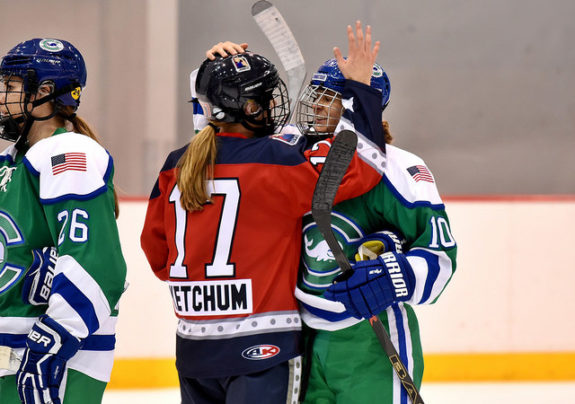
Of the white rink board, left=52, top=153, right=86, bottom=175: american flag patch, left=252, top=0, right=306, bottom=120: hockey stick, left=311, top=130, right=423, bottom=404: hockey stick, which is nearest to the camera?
left=311, top=130, right=423, bottom=404: hockey stick

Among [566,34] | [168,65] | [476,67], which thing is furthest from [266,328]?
[566,34]

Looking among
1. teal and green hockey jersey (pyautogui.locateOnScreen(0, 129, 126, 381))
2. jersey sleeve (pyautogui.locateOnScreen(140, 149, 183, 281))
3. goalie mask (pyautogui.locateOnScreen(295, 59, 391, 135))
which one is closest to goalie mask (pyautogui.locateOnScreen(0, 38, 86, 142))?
teal and green hockey jersey (pyautogui.locateOnScreen(0, 129, 126, 381))

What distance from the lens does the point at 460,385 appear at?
4.41 metres

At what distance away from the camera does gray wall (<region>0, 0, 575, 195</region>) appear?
4871 mm

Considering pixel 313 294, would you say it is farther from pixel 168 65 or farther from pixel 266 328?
pixel 168 65

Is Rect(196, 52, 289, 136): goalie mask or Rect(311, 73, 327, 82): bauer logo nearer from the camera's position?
Rect(196, 52, 289, 136): goalie mask

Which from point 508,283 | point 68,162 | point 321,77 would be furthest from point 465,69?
point 68,162

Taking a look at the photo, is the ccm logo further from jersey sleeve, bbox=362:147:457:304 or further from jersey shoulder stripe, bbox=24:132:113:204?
jersey shoulder stripe, bbox=24:132:113:204

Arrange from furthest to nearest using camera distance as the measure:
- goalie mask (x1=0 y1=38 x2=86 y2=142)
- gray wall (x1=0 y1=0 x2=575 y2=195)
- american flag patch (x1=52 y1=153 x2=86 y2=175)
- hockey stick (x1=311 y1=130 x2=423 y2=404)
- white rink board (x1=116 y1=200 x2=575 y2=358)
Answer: gray wall (x1=0 y1=0 x2=575 y2=195), white rink board (x1=116 y1=200 x2=575 y2=358), goalie mask (x1=0 y1=38 x2=86 y2=142), american flag patch (x1=52 y1=153 x2=86 y2=175), hockey stick (x1=311 y1=130 x2=423 y2=404)

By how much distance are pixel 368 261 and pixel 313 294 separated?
0.56 feet

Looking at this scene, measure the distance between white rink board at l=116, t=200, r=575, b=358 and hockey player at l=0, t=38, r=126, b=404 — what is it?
2977 millimetres

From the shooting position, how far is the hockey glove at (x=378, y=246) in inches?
66.9

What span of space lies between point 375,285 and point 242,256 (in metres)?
0.28

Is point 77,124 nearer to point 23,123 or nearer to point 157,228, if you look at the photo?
point 23,123
